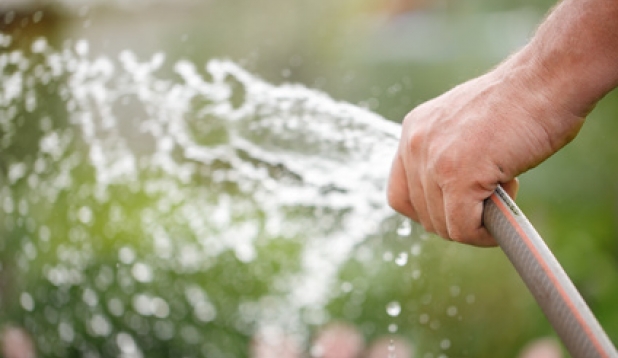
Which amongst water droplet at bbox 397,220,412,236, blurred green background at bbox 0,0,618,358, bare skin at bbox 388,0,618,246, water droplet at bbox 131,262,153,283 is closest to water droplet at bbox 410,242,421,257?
blurred green background at bbox 0,0,618,358

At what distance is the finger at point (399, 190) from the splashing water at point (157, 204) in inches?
34.3

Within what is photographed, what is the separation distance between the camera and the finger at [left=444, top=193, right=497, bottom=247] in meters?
1.03

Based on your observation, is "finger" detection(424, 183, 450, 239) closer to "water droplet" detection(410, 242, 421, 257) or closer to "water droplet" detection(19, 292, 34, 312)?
"water droplet" detection(410, 242, 421, 257)

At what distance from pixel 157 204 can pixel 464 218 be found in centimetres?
→ 167

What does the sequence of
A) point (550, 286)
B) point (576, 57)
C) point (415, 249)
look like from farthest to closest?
point (415, 249)
point (576, 57)
point (550, 286)

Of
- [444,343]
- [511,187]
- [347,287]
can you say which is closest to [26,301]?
[347,287]

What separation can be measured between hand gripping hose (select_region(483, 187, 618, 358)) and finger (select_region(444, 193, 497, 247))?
33 millimetres

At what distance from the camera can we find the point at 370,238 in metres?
2.31

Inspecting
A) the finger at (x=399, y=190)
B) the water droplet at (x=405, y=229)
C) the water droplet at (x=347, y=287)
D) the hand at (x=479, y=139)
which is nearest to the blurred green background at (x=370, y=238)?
the water droplet at (x=347, y=287)

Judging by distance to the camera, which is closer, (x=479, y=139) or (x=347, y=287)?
(x=479, y=139)

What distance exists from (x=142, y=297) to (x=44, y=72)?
852 millimetres

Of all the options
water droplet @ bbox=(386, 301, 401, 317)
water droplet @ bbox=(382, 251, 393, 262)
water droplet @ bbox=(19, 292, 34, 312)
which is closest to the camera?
water droplet @ bbox=(386, 301, 401, 317)

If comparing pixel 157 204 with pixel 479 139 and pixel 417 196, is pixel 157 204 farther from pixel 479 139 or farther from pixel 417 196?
pixel 479 139

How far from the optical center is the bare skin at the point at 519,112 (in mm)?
990
